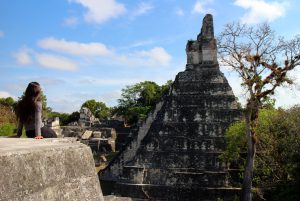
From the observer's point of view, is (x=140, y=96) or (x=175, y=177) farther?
(x=140, y=96)

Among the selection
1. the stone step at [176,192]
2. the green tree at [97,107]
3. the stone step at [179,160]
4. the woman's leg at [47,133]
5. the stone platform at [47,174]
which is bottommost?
the stone step at [176,192]

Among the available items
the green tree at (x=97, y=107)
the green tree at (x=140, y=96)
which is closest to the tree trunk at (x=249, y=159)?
the green tree at (x=140, y=96)

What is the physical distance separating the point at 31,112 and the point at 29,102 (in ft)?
0.39

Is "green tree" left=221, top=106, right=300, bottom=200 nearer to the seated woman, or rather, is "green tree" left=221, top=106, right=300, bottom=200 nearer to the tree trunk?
the tree trunk

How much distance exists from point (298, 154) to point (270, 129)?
1914 mm

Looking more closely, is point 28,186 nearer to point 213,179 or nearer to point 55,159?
point 55,159

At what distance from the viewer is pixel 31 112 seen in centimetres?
396

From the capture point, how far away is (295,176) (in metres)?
11.6

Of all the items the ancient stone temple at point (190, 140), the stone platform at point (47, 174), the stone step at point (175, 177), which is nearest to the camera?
the stone platform at point (47, 174)

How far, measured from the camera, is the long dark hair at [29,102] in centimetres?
389

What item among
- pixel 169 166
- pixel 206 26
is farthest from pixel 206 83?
pixel 169 166

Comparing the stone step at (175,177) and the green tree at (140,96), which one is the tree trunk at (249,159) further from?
the green tree at (140,96)

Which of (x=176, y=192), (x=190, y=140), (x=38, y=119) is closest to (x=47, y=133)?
(x=38, y=119)

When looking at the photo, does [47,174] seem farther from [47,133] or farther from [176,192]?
[176,192]
